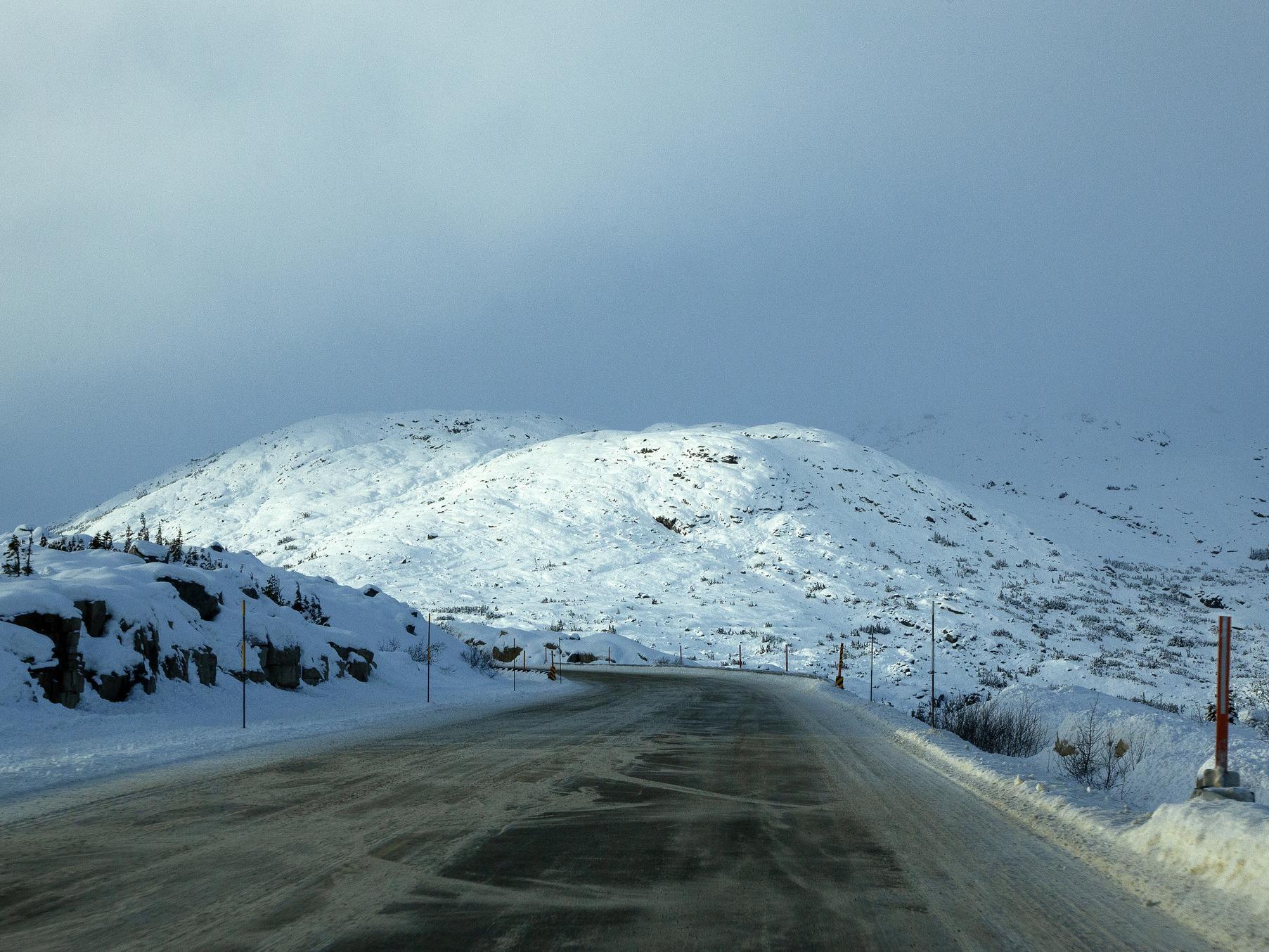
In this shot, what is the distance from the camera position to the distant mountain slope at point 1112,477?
93.9m

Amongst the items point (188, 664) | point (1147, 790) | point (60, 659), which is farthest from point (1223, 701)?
point (188, 664)

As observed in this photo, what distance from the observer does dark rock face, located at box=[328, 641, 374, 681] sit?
24406 mm

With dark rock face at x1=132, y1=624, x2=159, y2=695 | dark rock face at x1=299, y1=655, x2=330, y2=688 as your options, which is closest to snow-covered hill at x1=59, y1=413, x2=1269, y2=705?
dark rock face at x1=299, y1=655, x2=330, y2=688

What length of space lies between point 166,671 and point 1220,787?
1632 cm

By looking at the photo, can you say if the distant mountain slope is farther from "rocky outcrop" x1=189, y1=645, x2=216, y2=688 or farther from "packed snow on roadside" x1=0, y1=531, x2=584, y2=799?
"rocky outcrop" x1=189, y1=645, x2=216, y2=688

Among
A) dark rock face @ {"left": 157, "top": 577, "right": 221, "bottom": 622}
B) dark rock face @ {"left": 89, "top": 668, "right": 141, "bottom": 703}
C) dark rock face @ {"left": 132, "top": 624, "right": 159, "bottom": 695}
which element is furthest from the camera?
dark rock face @ {"left": 157, "top": 577, "right": 221, "bottom": 622}

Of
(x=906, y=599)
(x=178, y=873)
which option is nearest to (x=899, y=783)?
(x=178, y=873)

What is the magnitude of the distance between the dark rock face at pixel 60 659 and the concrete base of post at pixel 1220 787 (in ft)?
48.7

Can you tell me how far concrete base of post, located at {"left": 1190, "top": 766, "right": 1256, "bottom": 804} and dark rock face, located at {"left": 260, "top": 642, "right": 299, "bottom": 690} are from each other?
17983mm

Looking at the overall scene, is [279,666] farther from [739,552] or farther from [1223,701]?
[739,552]

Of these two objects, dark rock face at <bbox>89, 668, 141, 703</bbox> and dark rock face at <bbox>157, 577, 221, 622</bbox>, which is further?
dark rock face at <bbox>157, 577, 221, 622</bbox>

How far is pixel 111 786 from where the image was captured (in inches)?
380

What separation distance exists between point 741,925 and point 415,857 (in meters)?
2.46

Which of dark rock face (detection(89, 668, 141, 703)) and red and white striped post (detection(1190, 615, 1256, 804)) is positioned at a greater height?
red and white striped post (detection(1190, 615, 1256, 804))
